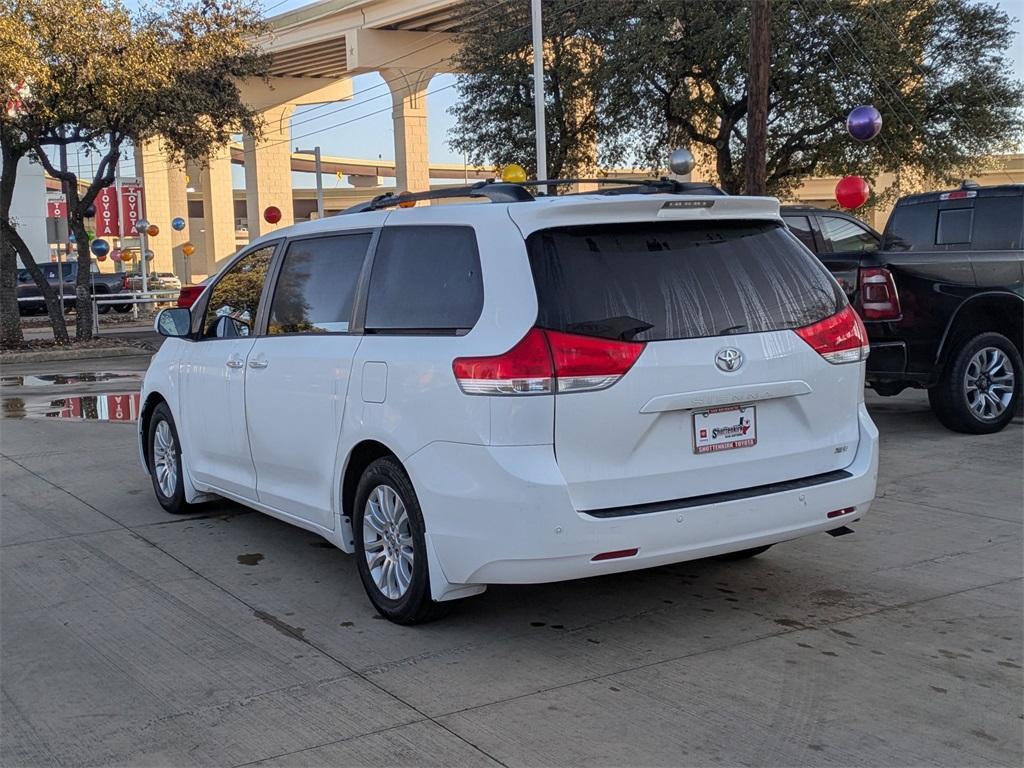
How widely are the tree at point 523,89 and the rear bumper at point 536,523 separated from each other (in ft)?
78.6

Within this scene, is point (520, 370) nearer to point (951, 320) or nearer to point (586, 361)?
point (586, 361)

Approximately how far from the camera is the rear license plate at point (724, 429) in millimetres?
4656

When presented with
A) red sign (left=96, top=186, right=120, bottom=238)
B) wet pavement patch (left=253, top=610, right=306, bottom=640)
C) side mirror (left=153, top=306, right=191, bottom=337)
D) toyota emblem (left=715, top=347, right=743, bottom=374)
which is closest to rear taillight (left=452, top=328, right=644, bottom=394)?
toyota emblem (left=715, top=347, right=743, bottom=374)

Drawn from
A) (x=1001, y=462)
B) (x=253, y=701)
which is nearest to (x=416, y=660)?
(x=253, y=701)

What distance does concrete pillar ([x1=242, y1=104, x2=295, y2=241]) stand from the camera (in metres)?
60.0

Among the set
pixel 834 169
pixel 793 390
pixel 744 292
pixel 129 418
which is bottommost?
pixel 129 418

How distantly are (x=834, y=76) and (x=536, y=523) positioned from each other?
22.4 m

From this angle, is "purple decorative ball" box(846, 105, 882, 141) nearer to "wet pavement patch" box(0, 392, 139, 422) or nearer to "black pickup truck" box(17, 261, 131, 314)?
"wet pavement patch" box(0, 392, 139, 422)

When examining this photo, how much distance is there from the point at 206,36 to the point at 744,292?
60.2 feet

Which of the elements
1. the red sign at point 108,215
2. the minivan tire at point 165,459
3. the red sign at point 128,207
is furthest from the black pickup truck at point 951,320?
the red sign at point 108,215

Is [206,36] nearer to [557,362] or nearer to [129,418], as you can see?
[129,418]

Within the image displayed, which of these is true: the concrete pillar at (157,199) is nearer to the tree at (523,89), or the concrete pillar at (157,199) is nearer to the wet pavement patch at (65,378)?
the tree at (523,89)

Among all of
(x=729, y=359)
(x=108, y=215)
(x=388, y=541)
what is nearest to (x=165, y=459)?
(x=388, y=541)

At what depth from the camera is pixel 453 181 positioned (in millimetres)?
110812
